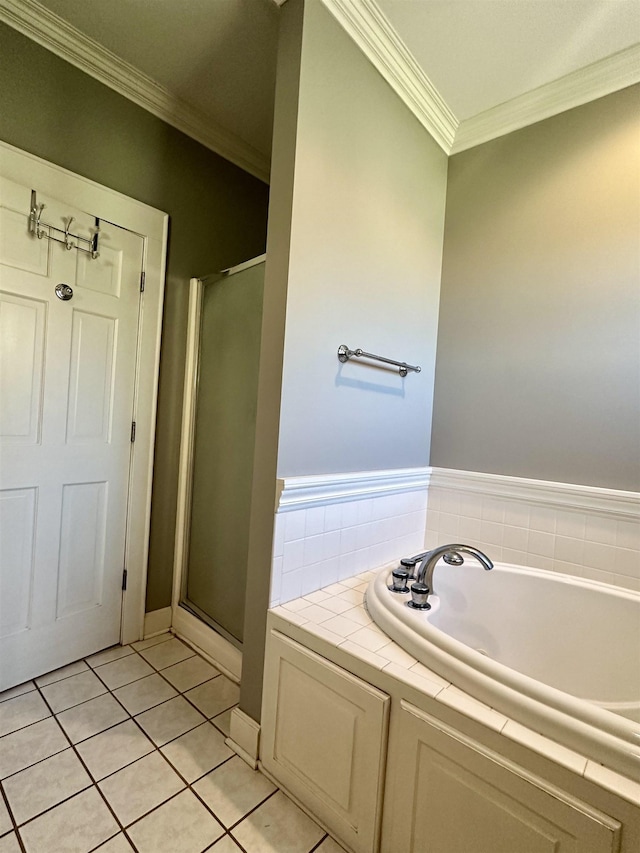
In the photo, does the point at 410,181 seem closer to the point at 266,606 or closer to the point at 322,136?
the point at 322,136

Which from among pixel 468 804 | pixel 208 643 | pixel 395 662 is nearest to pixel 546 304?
pixel 395 662

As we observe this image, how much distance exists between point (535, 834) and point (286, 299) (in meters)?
1.36

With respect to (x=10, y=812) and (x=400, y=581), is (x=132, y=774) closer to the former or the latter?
(x=10, y=812)

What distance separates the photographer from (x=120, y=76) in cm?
169

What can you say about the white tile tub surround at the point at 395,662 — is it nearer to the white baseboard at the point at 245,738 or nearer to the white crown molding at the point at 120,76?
the white baseboard at the point at 245,738

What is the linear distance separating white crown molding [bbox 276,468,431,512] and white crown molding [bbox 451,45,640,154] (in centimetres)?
158

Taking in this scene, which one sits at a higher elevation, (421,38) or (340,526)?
(421,38)

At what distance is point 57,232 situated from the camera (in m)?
1.57

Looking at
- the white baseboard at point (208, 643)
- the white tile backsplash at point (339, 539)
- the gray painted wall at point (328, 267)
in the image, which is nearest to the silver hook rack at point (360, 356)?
the gray painted wall at point (328, 267)

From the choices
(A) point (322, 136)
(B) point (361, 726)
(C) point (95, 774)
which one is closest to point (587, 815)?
(B) point (361, 726)

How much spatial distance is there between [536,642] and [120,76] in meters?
2.79

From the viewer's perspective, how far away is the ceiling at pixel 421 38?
1358 millimetres

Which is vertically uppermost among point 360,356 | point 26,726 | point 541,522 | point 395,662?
point 360,356

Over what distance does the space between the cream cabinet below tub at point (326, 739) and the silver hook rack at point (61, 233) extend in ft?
5.35
